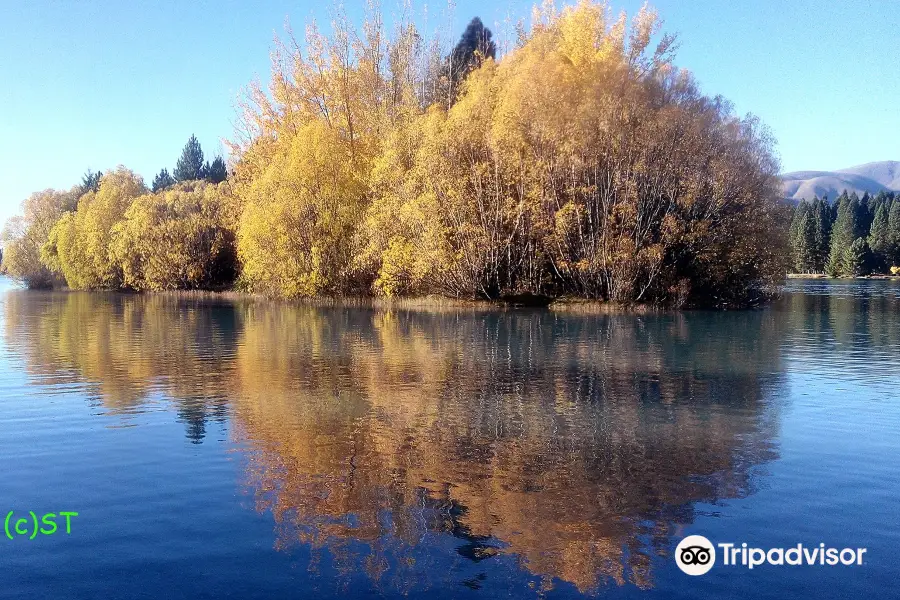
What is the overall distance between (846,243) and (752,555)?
12433cm

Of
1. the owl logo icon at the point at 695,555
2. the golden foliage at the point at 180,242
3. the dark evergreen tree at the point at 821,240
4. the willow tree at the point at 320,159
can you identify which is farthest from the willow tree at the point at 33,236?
the dark evergreen tree at the point at 821,240

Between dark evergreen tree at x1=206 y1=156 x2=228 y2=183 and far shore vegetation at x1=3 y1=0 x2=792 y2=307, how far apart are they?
55423 mm

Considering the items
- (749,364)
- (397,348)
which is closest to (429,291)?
(397,348)

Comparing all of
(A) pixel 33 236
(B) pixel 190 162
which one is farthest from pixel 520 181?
(B) pixel 190 162

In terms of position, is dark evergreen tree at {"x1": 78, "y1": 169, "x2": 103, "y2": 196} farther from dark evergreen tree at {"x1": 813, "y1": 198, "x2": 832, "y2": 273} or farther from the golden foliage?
dark evergreen tree at {"x1": 813, "y1": 198, "x2": 832, "y2": 273}

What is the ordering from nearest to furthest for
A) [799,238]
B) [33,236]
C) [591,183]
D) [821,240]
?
[591,183] < [33,236] < [799,238] < [821,240]

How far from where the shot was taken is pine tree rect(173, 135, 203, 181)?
117 metres

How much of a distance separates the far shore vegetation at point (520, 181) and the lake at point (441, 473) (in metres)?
21.4

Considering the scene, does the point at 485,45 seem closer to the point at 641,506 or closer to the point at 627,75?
the point at 627,75

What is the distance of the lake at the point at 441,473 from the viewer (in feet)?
21.7

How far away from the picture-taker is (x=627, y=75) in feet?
133

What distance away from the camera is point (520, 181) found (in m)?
42.8

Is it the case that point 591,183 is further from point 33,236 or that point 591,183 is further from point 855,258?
point 855,258

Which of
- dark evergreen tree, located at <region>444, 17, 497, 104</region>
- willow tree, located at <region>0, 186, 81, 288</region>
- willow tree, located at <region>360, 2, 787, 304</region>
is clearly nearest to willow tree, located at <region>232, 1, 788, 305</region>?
willow tree, located at <region>360, 2, 787, 304</region>
